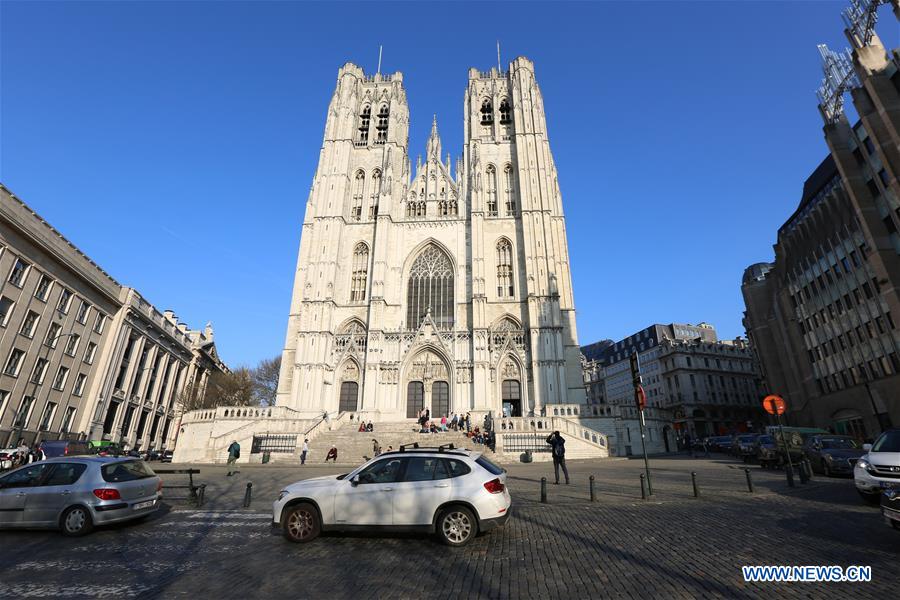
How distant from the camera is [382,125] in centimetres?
4525

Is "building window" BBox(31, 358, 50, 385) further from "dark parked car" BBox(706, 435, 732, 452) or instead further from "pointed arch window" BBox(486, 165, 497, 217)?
"dark parked car" BBox(706, 435, 732, 452)

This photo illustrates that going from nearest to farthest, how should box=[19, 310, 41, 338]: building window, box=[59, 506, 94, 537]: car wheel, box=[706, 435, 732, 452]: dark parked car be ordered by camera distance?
box=[59, 506, 94, 537]: car wheel < box=[19, 310, 41, 338]: building window < box=[706, 435, 732, 452]: dark parked car

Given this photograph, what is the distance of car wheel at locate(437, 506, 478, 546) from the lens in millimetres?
6328

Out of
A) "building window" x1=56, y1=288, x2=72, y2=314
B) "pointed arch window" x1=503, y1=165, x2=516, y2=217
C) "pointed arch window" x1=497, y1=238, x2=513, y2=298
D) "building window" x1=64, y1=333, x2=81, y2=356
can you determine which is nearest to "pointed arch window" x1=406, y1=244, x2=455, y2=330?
"pointed arch window" x1=497, y1=238, x2=513, y2=298

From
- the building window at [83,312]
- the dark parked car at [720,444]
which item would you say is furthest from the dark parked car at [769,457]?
the building window at [83,312]

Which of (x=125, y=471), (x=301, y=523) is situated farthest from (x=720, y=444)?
(x=125, y=471)

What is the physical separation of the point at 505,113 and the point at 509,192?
1039 cm

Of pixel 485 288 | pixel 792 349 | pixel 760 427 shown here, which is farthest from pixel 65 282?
pixel 760 427

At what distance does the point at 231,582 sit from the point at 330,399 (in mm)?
28195

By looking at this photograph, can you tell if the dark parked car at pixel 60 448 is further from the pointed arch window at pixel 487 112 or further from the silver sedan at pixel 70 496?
the pointed arch window at pixel 487 112

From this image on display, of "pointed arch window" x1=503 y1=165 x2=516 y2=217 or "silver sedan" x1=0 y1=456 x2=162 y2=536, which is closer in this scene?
"silver sedan" x1=0 y1=456 x2=162 y2=536

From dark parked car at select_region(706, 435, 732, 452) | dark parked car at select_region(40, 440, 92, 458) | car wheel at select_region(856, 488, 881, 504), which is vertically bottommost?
car wheel at select_region(856, 488, 881, 504)

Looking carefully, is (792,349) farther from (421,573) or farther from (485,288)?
(421,573)

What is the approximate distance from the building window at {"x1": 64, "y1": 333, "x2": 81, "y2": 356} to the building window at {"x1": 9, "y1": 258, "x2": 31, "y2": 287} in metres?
5.13
